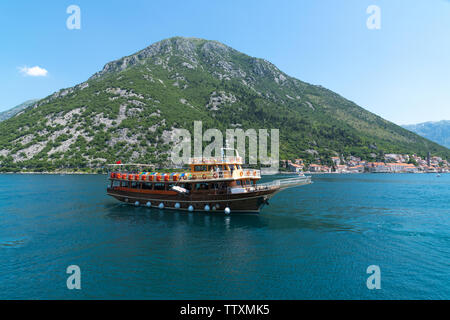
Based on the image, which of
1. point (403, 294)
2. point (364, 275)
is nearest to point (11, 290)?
point (364, 275)

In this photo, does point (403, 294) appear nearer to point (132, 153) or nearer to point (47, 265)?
point (47, 265)

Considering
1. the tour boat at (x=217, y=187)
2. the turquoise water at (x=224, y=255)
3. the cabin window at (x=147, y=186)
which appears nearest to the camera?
the turquoise water at (x=224, y=255)

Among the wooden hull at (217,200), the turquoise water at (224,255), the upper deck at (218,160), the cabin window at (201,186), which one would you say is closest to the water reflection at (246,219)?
the turquoise water at (224,255)

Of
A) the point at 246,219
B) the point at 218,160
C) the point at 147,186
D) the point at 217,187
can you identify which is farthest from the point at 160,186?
the point at 246,219

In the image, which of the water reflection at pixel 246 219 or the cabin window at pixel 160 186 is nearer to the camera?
the water reflection at pixel 246 219

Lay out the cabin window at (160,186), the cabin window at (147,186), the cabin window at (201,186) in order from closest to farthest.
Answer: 1. the cabin window at (201,186)
2. the cabin window at (160,186)
3. the cabin window at (147,186)

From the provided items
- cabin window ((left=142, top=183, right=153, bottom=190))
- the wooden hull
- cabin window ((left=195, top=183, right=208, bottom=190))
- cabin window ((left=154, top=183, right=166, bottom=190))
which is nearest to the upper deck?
cabin window ((left=195, top=183, right=208, bottom=190))

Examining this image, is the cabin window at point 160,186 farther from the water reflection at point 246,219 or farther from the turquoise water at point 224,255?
the turquoise water at point 224,255

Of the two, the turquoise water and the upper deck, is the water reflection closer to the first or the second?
the turquoise water
